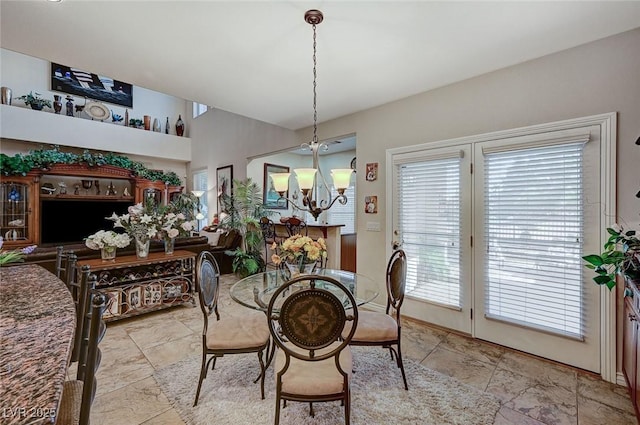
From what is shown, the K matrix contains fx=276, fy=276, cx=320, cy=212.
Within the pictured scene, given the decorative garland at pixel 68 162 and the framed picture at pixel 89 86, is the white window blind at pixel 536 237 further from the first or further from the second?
the framed picture at pixel 89 86

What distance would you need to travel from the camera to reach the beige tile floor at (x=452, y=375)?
1812 millimetres

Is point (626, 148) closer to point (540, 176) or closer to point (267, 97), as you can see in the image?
point (540, 176)

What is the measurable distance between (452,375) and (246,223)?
163 inches

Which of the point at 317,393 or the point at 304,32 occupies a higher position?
the point at 304,32

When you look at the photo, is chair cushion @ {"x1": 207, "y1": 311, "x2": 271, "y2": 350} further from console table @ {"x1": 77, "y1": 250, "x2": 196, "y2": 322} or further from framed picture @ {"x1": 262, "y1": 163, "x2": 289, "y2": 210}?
framed picture @ {"x1": 262, "y1": 163, "x2": 289, "y2": 210}

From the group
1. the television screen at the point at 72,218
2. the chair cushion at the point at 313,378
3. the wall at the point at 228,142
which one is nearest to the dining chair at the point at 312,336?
the chair cushion at the point at 313,378

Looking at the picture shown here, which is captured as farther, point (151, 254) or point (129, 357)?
point (151, 254)

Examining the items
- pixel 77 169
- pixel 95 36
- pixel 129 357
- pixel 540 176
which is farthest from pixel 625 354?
pixel 77 169

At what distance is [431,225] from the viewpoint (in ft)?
10.3

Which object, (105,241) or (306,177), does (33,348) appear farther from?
(105,241)

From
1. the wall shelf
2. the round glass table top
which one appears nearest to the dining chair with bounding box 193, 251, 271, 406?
the round glass table top

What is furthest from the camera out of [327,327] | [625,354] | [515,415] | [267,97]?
[267,97]

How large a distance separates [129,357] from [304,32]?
10.4 feet

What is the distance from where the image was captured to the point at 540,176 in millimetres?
2463
